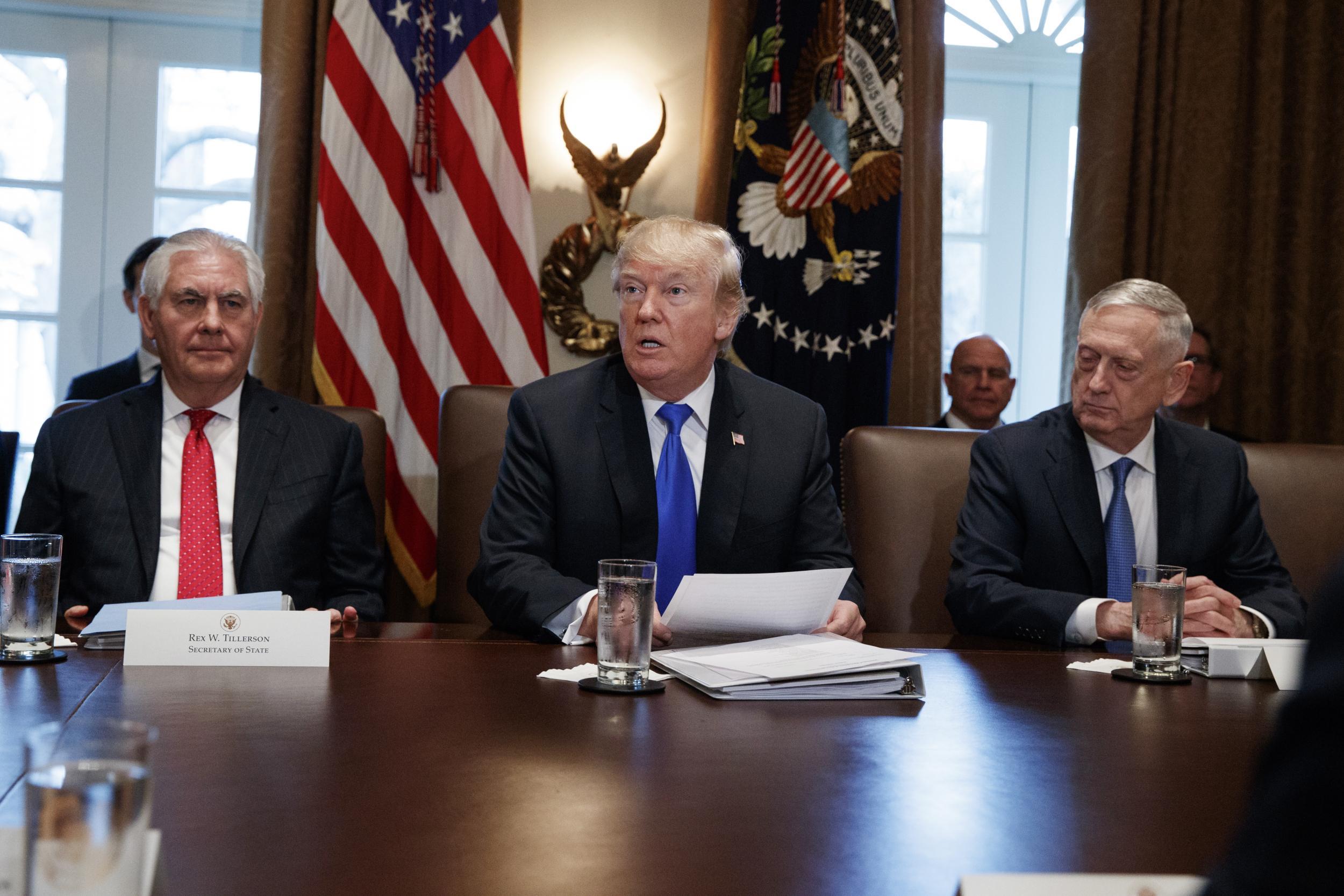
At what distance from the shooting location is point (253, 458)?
2348mm

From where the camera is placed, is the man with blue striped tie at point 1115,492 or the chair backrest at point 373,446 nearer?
the man with blue striped tie at point 1115,492

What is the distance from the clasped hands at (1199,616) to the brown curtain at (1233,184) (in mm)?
2136

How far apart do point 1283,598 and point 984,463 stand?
1.95ft

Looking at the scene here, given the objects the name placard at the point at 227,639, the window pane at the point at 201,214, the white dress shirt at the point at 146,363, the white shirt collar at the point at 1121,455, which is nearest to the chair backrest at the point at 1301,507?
the white shirt collar at the point at 1121,455

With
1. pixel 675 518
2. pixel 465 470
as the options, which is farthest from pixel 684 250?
pixel 465 470

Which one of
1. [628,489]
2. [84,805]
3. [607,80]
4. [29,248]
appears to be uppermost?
[607,80]

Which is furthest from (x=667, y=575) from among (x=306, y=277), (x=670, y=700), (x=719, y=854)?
(x=306, y=277)

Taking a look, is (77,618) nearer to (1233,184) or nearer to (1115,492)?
(1115,492)

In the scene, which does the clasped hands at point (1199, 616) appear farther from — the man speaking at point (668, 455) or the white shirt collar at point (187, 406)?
the white shirt collar at point (187, 406)

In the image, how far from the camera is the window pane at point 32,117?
3859 millimetres

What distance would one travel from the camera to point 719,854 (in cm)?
89

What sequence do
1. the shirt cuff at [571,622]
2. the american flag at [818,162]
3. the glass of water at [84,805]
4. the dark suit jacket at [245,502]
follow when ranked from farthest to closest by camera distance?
the american flag at [818,162]
the dark suit jacket at [245,502]
the shirt cuff at [571,622]
the glass of water at [84,805]

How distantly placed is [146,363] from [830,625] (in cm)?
254

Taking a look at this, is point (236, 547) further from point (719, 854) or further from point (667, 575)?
point (719, 854)
